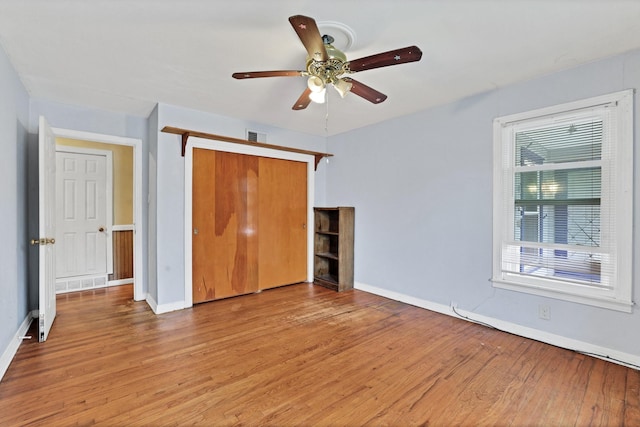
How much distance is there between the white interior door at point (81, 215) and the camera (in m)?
4.10

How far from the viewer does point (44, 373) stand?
2.08 m

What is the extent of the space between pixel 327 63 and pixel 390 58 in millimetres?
422

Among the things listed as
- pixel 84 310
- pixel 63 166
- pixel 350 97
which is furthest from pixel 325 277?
pixel 63 166

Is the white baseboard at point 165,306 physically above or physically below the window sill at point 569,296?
below

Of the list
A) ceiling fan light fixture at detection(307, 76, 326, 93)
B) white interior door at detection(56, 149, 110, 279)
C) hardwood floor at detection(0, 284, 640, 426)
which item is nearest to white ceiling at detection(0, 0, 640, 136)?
ceiling fan light fixture at detection(307, 76, 326, 93)

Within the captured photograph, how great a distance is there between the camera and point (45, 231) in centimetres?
264

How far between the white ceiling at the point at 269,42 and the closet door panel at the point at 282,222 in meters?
1.39

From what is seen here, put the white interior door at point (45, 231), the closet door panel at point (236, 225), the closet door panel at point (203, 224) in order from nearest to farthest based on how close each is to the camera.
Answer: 1. the white interior door at point (45, 231)
2. the closet door panel at point (203, 224)
3. the closet door panel at point (236, 225)

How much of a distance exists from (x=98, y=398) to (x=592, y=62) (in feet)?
14.3

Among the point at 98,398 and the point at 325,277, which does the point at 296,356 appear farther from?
the point at 325,277

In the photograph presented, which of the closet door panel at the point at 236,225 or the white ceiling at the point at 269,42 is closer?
the white ceiling at the point at 269,42

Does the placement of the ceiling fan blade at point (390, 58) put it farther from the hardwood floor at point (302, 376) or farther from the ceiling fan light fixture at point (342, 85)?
the hardwood floor at point (302, 376)

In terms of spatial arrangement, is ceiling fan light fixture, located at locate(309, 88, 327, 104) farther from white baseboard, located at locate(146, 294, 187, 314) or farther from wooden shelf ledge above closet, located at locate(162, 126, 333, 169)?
white baseboard, located at locate(146, 294, 187, 314)

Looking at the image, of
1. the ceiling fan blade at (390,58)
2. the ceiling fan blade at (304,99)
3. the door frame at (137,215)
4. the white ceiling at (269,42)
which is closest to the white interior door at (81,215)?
the door frame at (137,215)
